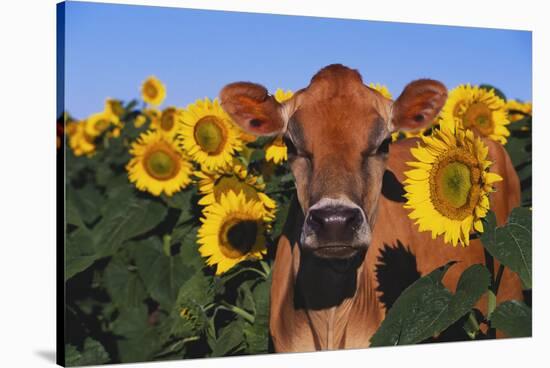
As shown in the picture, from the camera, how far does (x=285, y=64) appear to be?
24.7ft

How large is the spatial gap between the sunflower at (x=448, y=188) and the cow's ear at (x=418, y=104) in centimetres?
21

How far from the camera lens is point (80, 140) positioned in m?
8.09

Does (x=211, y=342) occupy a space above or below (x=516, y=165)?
below

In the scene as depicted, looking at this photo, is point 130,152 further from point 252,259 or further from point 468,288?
point 468,288

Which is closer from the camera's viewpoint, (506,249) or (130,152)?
(506,249)

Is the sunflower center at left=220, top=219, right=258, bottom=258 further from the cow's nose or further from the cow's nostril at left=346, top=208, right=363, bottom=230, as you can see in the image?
the cow's nostril at left=346, top=208, right=363, bottom=230

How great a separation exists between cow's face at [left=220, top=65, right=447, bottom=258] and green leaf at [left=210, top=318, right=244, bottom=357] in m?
0.70

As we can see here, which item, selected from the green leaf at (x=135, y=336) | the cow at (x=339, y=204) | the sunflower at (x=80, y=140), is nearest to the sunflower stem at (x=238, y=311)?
the cow at (x=339, y=204)

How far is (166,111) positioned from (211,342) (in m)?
1.50

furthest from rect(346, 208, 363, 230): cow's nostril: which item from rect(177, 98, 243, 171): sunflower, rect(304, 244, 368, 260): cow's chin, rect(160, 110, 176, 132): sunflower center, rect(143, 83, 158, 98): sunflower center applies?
rect(143, 83, 158, 98): sunflower center

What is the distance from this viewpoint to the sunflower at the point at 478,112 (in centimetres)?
809

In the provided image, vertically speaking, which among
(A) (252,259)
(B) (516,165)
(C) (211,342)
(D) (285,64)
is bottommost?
(C) (211,342)

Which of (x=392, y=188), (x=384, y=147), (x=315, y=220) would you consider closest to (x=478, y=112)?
(x=392, y=188)

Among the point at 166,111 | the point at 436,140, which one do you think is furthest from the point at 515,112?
the point at 166,111
